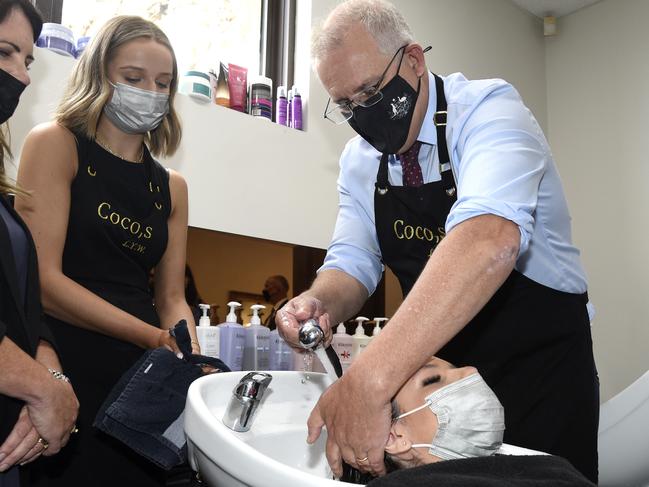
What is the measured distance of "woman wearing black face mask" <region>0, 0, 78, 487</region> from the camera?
3.45ft

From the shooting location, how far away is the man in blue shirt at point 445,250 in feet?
2.99

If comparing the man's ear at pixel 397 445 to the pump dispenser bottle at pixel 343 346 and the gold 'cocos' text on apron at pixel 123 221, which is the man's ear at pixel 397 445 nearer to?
the gold 'cocos' text on apron at pixel 123 221

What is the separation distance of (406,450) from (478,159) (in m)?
0.50

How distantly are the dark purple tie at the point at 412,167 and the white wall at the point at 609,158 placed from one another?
2.45 metres

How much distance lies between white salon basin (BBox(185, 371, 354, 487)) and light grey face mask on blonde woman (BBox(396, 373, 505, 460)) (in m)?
0.19

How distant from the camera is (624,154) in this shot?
3.60m

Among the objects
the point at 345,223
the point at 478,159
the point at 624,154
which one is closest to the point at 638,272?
the point at 624,154

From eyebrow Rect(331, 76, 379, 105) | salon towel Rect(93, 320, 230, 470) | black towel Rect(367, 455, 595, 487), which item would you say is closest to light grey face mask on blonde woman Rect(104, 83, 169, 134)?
eyebrow Rect(331, 76, 379, 105)

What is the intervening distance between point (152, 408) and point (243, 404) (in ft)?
0.71

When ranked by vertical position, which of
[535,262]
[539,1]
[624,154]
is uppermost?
[539,1]

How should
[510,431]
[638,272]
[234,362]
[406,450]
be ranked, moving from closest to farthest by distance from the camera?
[406,450] < [510,431] < [234,362] < [638,272]

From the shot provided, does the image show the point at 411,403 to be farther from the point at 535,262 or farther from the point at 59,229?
the point at 59,229

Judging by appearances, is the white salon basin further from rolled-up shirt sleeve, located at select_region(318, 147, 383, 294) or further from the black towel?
rolled-up shirt sleeve, located at select_region(318, 147, 383, 294)

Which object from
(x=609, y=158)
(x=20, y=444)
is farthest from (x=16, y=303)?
(x=609, y=158)
